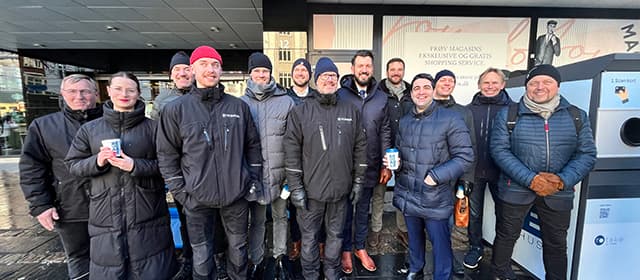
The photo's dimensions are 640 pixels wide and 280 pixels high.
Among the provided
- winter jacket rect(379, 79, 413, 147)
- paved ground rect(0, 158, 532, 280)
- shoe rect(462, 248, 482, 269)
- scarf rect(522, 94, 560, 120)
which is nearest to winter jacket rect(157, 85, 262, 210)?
paved ground rect(0, 158, 532, 280)

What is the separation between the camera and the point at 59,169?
6.63 ft

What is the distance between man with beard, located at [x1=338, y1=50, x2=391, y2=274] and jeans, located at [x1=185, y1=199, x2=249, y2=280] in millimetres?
895

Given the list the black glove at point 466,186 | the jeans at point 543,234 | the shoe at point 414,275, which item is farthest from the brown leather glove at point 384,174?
the jeans at point 543,234

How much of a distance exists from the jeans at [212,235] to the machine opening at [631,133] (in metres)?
2.86

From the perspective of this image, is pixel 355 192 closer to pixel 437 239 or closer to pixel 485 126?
pixel 437 239

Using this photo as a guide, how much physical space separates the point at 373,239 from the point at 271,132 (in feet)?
6.12

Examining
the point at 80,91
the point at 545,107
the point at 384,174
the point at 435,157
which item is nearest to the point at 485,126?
the point at 545,107

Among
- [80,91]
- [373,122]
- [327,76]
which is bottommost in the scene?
[373,122]

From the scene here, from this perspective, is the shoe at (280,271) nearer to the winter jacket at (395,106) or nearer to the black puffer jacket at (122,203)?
the black puffer jacket at (122,203)

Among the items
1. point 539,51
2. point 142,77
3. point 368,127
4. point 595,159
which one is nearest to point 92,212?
point 368,127

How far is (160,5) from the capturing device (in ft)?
15.9

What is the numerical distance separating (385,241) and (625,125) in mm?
2282

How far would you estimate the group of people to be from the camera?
6.05 ft

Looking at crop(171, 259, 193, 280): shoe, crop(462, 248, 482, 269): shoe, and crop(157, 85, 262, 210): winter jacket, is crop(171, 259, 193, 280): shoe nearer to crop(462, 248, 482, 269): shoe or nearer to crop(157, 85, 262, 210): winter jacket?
crop(157, 85, 262, 210): winter jacket
